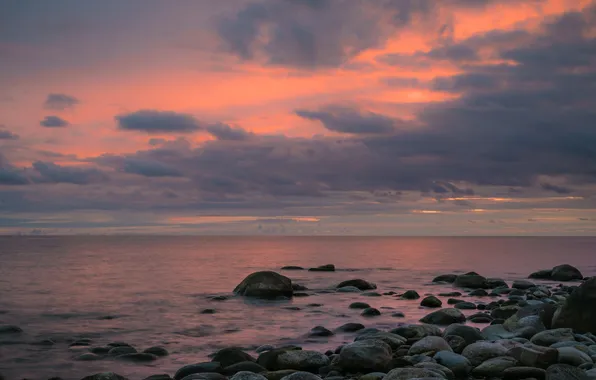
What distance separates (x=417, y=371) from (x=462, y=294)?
24183mm

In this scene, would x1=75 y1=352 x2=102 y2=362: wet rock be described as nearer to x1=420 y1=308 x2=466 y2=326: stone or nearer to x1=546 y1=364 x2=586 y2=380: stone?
x1=546 y1=364 x2=586 y2=380: stone

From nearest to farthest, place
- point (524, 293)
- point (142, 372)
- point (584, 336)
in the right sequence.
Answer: point (142, 372)
point (584, 336)
point (524, 293)

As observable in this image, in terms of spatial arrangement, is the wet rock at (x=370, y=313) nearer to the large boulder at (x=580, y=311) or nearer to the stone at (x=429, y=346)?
the large boulder at (x=580, y=311)

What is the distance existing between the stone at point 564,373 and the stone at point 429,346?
3258 mm

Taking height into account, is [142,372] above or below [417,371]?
below

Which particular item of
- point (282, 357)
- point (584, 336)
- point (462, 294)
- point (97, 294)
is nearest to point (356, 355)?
point (282, 357)

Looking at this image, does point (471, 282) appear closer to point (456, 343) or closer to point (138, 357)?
point (456, 343)

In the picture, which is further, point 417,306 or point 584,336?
point 417,306

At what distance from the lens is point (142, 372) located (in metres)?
15.1

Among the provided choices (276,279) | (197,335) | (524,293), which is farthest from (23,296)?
(524,293)

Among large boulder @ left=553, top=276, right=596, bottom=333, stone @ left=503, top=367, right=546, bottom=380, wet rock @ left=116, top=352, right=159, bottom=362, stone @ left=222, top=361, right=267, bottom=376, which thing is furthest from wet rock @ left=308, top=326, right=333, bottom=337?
stone @ left=503, top=367, right=546, bottom=380

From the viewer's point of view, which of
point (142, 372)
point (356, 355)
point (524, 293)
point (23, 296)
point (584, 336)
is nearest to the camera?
point (356, 355)

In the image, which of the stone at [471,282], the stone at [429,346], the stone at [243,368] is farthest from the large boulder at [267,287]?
the stone at [243,368]

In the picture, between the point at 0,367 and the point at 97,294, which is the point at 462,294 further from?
the point at 0,367
